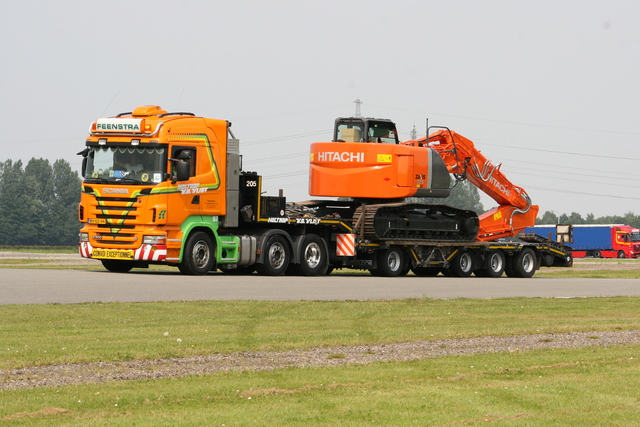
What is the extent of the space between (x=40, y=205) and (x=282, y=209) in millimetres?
104570

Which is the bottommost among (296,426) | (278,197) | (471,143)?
(296,426)

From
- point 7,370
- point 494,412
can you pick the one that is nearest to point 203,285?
point 7,370

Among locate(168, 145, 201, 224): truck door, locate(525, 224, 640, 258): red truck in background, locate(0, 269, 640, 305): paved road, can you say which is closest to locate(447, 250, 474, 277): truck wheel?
locate(0, 269, 640, 305): paved road

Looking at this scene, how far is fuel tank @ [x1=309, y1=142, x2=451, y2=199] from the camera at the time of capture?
1250 inches

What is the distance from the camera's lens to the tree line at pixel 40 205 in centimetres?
12181

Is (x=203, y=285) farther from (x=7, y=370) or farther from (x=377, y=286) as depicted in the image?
(x=7, y=370)

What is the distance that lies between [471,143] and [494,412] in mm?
28126

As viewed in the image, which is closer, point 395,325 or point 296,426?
point 296,426

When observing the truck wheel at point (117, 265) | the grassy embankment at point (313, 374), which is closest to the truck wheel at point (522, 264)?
the truck wheel at point (117, 265)

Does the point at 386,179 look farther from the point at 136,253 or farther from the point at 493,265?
the point at 136,253

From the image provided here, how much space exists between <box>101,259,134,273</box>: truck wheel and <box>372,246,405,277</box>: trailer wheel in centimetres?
792

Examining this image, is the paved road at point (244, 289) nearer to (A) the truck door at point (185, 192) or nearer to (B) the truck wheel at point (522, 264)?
(A) the truck door at point (185, 192)

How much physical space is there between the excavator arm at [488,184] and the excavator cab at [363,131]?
1.49 metres

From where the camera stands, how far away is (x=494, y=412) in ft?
28.1
